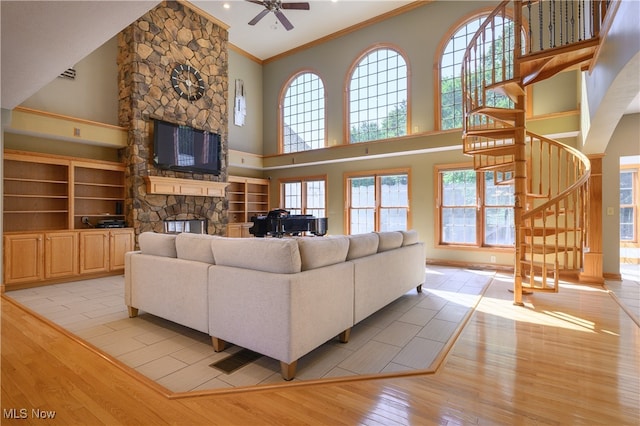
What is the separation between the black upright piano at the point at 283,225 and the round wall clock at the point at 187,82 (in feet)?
10.3

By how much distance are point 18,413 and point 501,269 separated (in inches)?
254

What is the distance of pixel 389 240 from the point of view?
3492mm

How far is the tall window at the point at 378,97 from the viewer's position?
279 inches

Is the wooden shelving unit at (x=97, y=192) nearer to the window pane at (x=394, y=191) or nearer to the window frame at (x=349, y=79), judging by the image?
the window frame at (x=349, y=79)

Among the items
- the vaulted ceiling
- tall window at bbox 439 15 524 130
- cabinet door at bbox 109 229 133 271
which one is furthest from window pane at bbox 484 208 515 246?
cabinet door at bbox 109 229 133 271

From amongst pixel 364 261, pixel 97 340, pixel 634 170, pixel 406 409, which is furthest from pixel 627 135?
pixel 97 340

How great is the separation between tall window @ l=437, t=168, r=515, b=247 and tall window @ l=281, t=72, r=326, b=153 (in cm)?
346

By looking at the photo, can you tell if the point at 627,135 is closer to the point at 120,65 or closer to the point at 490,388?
the point at 490,388

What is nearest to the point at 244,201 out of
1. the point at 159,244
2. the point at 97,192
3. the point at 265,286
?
the point at 97,192

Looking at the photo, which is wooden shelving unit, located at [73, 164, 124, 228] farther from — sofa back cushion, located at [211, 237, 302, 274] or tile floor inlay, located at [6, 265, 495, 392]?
sofa back cushion, located at [211, 237, 302, 274]

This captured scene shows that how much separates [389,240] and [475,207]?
11.7 feet

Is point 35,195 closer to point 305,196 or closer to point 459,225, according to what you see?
point 305,196

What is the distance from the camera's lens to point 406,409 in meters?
1.69

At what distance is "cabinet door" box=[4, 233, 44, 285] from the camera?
4.34m
